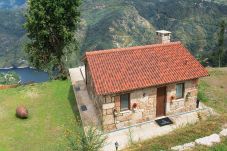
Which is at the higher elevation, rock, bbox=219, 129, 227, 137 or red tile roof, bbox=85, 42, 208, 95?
red tile roof, bbox=85, 42, 208, 95

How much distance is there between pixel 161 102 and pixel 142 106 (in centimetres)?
169

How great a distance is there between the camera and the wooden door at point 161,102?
70.5 feet

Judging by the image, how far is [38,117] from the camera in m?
23.7

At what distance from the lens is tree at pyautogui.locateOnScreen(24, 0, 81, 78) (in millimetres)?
29609

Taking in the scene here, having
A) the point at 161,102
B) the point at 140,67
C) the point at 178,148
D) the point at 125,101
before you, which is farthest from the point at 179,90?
the point at 178,148

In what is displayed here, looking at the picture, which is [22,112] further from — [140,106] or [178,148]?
[178,148]

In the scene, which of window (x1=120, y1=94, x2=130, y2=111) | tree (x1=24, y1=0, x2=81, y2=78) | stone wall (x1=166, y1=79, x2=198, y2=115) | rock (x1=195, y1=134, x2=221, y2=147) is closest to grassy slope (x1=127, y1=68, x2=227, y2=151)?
rock (x1=195, y1=134, x2=221, y2=147)

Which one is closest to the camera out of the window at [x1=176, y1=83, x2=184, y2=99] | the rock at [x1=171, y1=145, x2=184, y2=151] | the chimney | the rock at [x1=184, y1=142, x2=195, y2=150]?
the rock at [x1=171, y1=145, x2=184, y2=151]

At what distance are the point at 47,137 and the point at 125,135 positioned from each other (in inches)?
221

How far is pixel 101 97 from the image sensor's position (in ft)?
65.9

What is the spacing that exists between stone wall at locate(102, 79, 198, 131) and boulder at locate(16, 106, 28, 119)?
7160 mm

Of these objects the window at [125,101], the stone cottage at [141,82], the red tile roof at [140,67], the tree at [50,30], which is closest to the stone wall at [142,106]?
the stone cottage at [141,82]

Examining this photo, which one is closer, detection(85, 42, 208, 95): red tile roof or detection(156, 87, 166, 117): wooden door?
detection(85, 42, 208, 95): red tile roof

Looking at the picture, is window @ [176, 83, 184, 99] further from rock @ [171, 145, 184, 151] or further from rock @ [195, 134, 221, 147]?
rock @ [171, 145, 184, 151]
